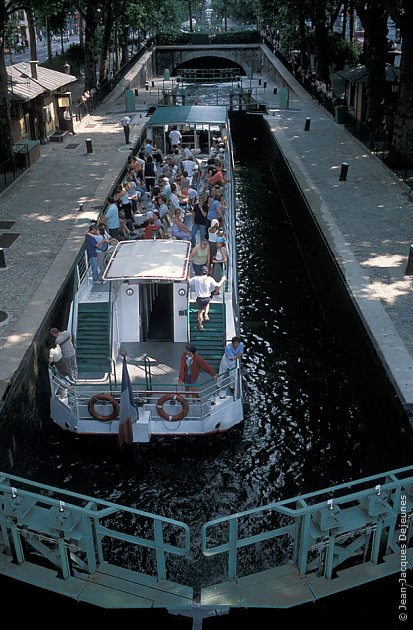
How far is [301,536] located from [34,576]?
384cm

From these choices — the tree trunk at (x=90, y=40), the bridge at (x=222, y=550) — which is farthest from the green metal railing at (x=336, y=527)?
the tree trunk at (x=90, y=40)

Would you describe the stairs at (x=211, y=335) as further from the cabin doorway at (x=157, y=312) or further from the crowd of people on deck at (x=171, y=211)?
the crowd of people on deck at (x=171, y=211)

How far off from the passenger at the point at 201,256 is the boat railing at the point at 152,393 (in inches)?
109

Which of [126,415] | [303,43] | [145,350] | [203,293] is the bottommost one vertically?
[126,415]

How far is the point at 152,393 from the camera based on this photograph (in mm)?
12953

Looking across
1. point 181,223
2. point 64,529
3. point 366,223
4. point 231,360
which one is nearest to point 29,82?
point 366,223

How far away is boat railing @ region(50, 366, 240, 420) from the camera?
12.7 metres

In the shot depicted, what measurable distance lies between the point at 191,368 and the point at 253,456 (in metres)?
2.16

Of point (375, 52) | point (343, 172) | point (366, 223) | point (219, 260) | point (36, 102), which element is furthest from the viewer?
point (36, 102)

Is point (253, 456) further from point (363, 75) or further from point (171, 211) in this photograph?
point (363, 75)

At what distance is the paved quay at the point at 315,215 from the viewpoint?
48.5ft

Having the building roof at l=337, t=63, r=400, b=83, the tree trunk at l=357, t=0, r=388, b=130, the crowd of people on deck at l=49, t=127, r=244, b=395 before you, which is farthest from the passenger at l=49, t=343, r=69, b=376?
the building roof at l=337, t=63, r=400, b=83

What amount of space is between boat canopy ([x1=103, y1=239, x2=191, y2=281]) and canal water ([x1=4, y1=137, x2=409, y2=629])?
3.32m

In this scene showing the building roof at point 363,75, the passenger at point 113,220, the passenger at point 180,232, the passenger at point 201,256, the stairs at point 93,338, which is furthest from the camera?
the building roof at point 363,75
